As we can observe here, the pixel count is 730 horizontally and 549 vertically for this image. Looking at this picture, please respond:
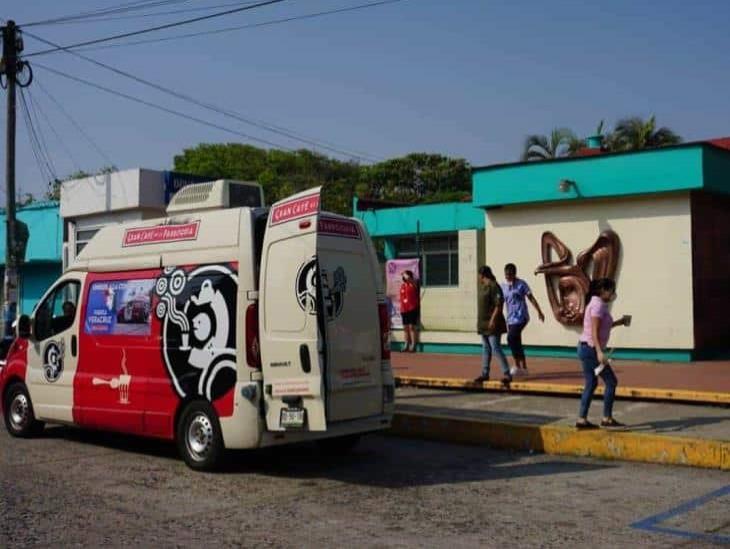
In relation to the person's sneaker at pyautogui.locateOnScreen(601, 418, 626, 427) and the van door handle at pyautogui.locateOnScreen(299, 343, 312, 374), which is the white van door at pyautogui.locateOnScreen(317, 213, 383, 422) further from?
the person's sneaker at pyautogui.locateOnScreen(601, 418, 626, 427)

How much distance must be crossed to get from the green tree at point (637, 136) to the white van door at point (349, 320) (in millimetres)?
25143

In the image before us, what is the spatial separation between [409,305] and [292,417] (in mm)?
11484

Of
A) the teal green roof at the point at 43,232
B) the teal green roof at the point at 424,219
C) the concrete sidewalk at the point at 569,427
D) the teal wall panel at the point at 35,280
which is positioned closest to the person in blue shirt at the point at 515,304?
the concrete sidewalk at the point at 569,427

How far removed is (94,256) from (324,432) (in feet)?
12.5

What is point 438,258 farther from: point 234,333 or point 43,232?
point 43,232

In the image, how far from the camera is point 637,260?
16141 millimetres

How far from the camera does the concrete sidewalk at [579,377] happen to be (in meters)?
11.6

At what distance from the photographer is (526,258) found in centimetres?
1775

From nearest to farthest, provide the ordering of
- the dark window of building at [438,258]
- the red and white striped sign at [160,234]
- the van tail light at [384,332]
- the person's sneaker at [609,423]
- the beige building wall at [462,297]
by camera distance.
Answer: the van tail light at [384,332] → the red and white striped sign at [160,234] → the person's sneaker at [609,423] → the beige building wall at [462,297] → the dark window of building at [438,258]

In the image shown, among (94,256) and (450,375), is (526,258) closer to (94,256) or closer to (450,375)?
(450,375)

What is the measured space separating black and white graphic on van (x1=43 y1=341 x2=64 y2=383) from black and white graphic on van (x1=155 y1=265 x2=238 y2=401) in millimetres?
1875

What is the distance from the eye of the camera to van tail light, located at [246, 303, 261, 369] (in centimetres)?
820

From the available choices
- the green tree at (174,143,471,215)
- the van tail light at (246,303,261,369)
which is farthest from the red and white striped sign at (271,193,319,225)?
the green tree at (174,143,471,215)

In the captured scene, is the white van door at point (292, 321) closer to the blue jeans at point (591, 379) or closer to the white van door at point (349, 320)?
the white van door at point (349, 320)
